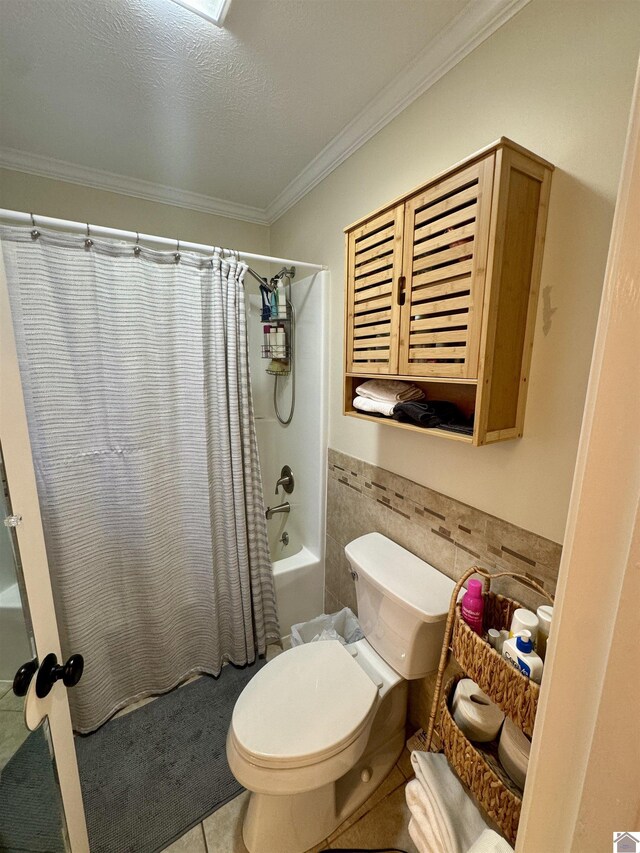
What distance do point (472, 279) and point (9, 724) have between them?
4.74 ft

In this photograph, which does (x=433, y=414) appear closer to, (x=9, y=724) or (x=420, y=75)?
(x=420, y=75)

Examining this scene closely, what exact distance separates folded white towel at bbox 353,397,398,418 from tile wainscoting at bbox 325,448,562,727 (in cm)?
34

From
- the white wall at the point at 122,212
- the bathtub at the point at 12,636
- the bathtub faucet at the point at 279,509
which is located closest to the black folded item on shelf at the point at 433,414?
the bathtub at the point at 12,636

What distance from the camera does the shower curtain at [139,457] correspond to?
4.17 ft

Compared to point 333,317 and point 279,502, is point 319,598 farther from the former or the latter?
point 333,317

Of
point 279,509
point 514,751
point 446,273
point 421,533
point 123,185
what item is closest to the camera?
point 514,751

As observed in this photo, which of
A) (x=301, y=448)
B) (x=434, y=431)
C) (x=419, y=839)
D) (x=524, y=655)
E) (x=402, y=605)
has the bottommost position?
(x=419, y=839)

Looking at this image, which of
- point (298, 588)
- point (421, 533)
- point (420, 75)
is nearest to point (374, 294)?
point (420, 75)

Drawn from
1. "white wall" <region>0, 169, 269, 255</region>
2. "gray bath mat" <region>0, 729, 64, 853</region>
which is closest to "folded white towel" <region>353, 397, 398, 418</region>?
"gray bath mat" <region>0, 729, 64, 853</region>

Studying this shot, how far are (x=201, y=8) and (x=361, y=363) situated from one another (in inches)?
42.3

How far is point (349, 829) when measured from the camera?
3.83ft

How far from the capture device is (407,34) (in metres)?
1.03

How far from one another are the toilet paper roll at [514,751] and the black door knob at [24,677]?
3.57 ft

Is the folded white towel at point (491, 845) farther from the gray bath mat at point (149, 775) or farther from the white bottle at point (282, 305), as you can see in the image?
the white bottle at point (282, 305)
